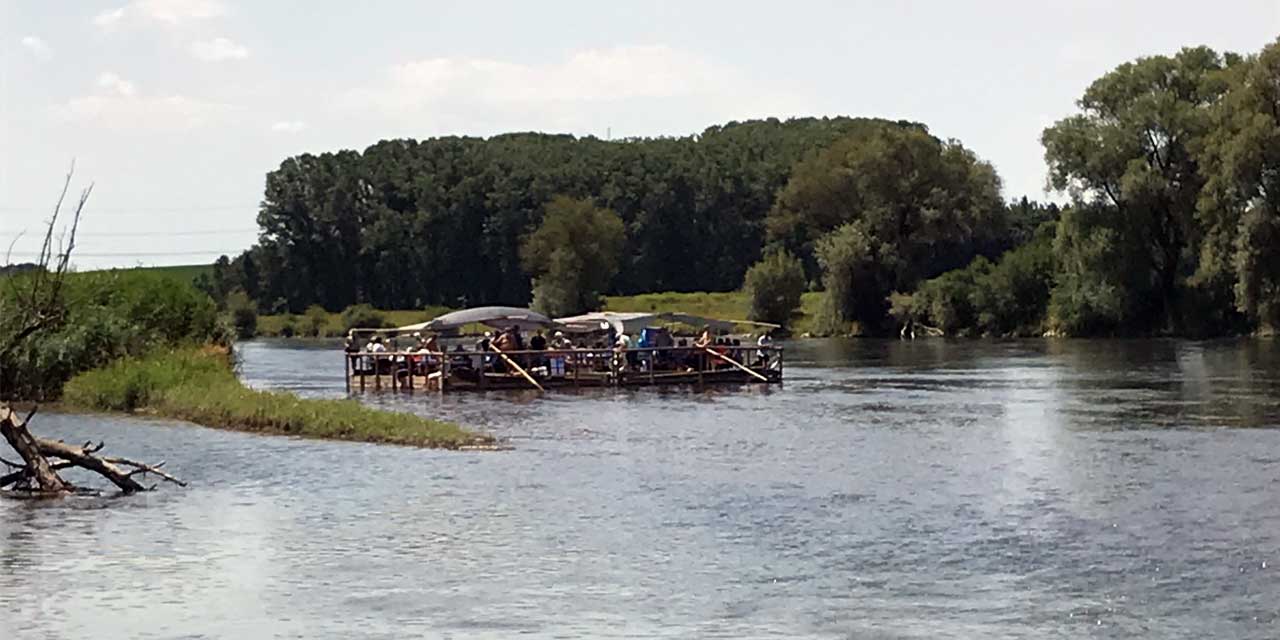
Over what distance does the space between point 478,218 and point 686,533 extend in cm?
14217

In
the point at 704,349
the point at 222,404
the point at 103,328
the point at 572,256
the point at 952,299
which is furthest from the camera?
the point at 572,256

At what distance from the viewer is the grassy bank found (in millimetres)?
39156

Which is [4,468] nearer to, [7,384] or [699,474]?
[699,474]

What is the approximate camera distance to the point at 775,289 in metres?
124

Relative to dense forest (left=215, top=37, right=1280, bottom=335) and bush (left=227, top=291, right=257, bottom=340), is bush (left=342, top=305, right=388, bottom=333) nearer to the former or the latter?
bush (left=227, top=291, right=257, bottom=340)

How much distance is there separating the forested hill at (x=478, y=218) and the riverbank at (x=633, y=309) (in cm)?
539

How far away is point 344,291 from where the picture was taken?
168 m

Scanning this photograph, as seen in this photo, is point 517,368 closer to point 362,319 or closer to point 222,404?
point 222,404

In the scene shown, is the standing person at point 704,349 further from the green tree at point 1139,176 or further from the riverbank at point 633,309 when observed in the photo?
the riverbank at point 633,309

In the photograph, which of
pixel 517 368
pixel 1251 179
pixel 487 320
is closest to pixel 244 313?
pixel 1251 179

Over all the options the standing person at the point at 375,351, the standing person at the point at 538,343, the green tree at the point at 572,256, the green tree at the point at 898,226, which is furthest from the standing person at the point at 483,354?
the green tree at the point at 572,256

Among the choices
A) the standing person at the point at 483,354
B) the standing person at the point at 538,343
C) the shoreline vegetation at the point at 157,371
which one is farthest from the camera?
the standing person at the point at 538,343

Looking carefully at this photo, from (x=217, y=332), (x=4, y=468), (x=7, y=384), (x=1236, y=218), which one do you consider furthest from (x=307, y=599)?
(x=1236, y=218)

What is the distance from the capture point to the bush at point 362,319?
148500mm
